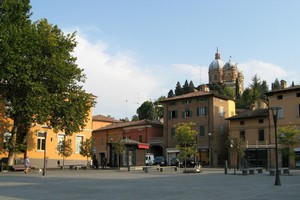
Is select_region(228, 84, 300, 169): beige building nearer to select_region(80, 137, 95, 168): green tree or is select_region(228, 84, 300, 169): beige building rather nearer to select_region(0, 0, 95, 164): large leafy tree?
select_region(80, 137, 95, 168): green tree

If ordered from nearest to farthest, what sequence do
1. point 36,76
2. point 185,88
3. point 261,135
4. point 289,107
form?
point 36,76
point 289,107
point 261,135
point 185,88

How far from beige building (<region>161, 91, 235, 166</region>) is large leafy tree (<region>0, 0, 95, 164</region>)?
2477 centimetres

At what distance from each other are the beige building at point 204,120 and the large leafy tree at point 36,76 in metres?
24.8

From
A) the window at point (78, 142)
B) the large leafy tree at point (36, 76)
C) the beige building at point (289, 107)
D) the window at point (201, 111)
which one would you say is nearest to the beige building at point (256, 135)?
the beige building at point (289, 107)

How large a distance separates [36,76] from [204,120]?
107ft

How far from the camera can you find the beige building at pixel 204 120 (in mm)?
59062

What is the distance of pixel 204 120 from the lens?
6050cm

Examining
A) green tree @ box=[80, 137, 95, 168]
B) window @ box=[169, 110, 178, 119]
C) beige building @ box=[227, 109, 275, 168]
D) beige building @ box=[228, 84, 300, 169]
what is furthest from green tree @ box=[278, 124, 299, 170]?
green tree @ box=[80, 137, 95, 168]

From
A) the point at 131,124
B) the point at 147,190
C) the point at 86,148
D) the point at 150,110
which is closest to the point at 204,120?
the point at 131,124

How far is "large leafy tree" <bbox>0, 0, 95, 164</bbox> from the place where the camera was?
33.1 metres

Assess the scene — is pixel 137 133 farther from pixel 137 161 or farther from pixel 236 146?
pixel 236 146

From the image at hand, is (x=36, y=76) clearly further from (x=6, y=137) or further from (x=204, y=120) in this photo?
(x=204, y=120)

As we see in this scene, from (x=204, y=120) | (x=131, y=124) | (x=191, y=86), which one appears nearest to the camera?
(x=204, y=120)

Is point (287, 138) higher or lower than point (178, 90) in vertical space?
lower
